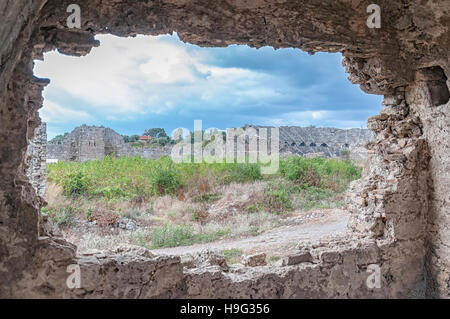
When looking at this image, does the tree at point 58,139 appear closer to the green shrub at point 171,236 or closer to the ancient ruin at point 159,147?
the ancient ruin at point 159,147

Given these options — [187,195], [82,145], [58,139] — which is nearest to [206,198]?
[187,195]

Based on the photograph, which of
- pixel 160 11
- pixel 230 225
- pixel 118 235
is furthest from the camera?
pixel 230 225

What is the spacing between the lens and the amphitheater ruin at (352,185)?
242cm

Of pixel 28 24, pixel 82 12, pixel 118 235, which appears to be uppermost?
pixel 82 12

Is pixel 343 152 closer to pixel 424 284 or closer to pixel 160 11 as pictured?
pixel 424 284

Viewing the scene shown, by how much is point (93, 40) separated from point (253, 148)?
1179 centimetres

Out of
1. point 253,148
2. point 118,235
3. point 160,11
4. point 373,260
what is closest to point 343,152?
point 253,148

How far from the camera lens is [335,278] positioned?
3.38 m

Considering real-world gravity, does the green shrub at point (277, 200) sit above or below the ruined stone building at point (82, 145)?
below

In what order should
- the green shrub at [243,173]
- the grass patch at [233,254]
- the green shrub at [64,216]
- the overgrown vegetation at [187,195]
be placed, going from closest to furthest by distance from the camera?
the grass patch at [233,254]
the green shrub at [64,216]
the overgrown vegetation at [187,195]
the green shrub at [243,173]

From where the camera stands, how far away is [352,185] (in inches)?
A: 163

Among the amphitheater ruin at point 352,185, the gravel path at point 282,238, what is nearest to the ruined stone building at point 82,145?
the gravel path at point 282,238

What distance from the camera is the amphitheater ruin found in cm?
242

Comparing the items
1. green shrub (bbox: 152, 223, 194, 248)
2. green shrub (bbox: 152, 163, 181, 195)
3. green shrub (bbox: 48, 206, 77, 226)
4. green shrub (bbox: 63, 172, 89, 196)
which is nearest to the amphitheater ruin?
green shrub (bbox: 152, 223, 194, 248)
